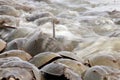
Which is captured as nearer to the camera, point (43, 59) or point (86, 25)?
point (43, 59)

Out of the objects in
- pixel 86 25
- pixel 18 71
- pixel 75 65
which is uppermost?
pixel 18 71

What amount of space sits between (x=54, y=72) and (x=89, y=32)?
9.84 ft

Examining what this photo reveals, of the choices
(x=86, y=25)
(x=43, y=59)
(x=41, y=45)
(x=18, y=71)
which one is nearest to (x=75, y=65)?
(x=43, y=59)

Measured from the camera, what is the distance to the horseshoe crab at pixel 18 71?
9.69 feet

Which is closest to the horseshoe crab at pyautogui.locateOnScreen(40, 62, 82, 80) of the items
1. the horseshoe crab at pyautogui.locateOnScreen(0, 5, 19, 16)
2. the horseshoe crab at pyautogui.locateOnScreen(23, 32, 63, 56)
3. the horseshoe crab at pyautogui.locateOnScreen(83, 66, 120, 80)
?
the horseshoe crab at pyautogui.locateOnScreen(83, 66, 120, 80)

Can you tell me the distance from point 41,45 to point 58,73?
5.64 ft

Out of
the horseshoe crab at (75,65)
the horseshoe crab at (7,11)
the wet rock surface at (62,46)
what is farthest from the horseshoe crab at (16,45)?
the horseshoe crab at (7,11)

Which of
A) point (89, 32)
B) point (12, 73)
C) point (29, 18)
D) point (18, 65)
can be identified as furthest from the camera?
point (29, 18)

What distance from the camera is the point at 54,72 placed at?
328cm

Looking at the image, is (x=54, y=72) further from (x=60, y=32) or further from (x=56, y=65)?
(x=60, y=32)

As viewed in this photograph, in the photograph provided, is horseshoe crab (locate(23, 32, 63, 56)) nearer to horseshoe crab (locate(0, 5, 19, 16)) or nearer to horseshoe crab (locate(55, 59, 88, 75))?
horseshoe crab (locate(55, 59, 88, 75))

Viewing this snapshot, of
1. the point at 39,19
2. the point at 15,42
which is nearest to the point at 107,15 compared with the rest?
the point at 39,19

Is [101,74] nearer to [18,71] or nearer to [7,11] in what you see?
[18,71]

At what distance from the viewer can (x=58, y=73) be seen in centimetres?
324
